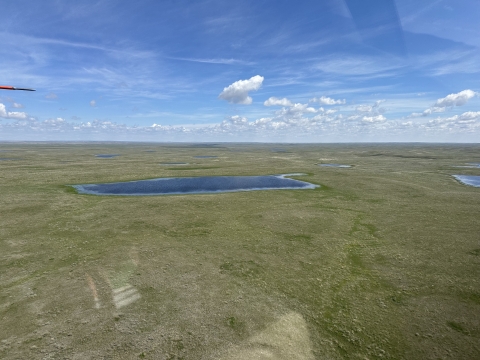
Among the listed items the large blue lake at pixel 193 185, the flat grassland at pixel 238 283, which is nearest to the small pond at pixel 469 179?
the flat grassland at pixel 238 283

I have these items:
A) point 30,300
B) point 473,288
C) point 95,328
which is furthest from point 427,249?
point 30,300

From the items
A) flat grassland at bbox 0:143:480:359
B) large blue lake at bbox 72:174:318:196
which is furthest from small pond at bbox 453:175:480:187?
large blue lake at bbox 72:174:318:196

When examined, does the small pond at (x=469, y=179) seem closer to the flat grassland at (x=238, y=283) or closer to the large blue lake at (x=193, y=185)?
the flat grassland at (x=238, y=283)

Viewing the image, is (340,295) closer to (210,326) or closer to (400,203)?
(210,326)

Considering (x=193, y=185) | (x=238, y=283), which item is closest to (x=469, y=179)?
(x=193, y=185)

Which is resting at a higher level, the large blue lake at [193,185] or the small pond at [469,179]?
the small pond at [469,179]

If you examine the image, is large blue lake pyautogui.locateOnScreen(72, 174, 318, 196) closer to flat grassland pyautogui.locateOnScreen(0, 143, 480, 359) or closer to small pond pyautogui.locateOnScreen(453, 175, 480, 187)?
flat grassland pyautogui.locateOnScreen(0, 143, 480, 359)
